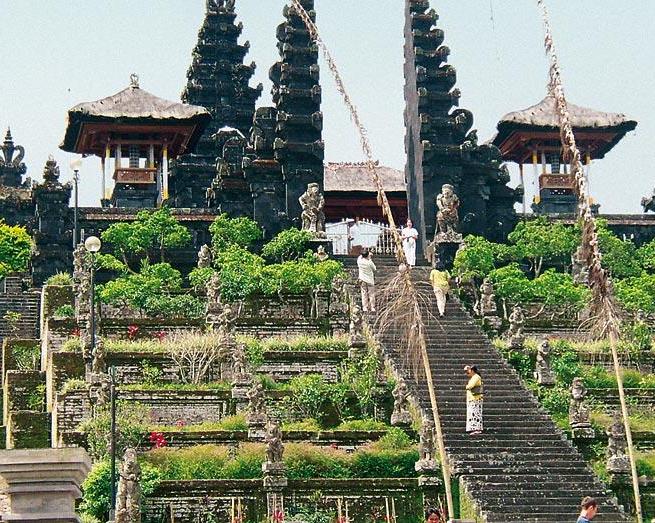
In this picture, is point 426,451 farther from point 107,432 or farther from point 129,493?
point 129,493

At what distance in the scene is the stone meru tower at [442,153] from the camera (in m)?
55.1

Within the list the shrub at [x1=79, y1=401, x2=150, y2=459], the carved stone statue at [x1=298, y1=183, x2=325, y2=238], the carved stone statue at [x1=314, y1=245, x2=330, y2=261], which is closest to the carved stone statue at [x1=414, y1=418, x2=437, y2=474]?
the shrub at [x1=79, y1=401, x2=150, y2=459]

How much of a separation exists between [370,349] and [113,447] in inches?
460

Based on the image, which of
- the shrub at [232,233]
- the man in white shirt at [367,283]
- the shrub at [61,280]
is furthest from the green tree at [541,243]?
the shrub at [61,280]

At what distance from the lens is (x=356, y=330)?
42.1 m

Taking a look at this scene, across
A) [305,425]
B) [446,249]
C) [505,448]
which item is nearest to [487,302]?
[446,249]

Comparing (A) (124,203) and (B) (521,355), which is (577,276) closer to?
(B) (521,355)

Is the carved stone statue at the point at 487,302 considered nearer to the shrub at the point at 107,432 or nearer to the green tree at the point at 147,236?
the green tree at the point at 147,236

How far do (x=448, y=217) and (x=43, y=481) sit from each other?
1576 inches

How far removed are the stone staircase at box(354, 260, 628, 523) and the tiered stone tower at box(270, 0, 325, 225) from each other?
43.3 ft

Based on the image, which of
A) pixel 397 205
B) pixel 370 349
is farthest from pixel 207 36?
pixel 370 349

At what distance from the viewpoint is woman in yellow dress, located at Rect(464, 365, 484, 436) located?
35.6 meters

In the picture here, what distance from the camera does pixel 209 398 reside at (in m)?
38.7

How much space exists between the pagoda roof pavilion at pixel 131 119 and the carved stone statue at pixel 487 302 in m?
14.2
